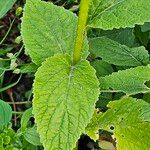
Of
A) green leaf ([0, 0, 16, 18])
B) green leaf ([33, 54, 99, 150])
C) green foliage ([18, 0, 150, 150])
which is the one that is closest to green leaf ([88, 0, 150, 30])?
green foliage ([18, 0, 150, 150])

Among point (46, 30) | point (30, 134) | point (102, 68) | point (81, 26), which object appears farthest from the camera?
point (102, 68)

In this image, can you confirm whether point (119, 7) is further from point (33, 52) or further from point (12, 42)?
point (12, 42)

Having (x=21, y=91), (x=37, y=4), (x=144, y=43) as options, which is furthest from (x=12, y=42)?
(x=37, y=4)

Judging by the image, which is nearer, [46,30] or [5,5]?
[46,30]

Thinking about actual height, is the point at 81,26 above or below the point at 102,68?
above

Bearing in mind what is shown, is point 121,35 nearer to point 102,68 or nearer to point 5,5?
point 102,68

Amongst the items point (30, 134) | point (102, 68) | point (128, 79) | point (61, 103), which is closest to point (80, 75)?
point (61, 103)
